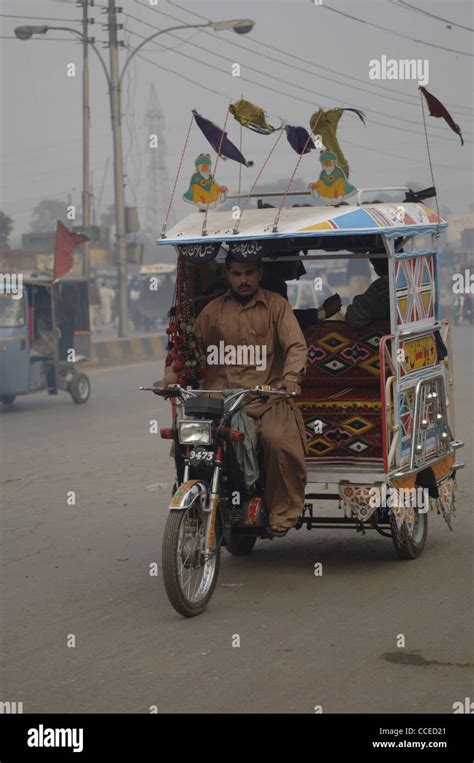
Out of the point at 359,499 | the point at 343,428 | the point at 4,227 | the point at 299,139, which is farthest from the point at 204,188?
the point at 4,227

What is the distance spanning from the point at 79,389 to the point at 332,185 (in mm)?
12018

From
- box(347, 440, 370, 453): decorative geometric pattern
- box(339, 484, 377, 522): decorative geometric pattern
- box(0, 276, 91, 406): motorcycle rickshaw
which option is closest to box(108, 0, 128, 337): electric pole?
box(0, 276, 91, 406): motorcycle rickshaw

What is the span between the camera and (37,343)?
62.2 ft

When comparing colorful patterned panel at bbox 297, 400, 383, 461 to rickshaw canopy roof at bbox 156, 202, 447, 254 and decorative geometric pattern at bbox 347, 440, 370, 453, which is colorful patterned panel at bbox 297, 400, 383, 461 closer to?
decorative geometric pattern at bbox 347, 440, 370, 453

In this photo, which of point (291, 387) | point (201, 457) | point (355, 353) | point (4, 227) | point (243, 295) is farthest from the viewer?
point (4, 227)

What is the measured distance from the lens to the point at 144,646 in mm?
5996

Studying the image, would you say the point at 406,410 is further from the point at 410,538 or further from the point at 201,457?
the point at 201,457

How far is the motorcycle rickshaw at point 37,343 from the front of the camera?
18.1 m

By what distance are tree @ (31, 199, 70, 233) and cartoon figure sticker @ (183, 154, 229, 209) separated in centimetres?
9405

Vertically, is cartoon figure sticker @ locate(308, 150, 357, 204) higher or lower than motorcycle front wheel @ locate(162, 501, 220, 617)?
higher

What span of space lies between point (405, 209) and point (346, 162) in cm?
48

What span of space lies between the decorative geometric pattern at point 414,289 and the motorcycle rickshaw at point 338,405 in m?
0.01

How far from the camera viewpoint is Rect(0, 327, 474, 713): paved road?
5242 millimetres
